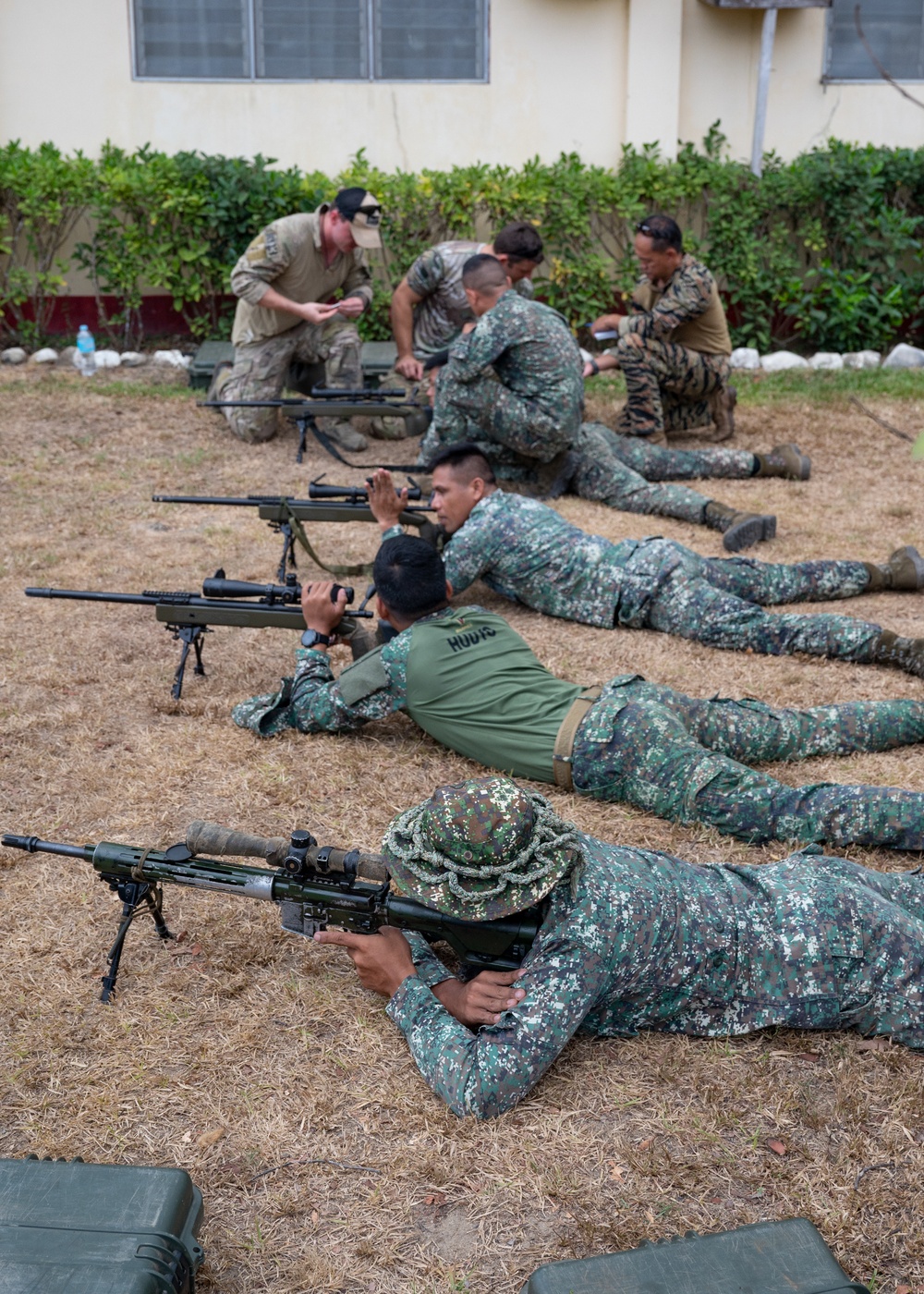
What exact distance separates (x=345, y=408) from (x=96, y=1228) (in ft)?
23.1

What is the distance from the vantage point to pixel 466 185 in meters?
11.5

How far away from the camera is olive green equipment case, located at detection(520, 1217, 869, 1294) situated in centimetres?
249

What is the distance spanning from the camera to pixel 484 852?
3.13 metres

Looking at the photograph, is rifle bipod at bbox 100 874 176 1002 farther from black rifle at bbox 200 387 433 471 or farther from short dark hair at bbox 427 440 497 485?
black rifle at bbox 200 387 433 471

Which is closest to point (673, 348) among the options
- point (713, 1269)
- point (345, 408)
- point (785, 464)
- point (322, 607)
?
point (785, 464)

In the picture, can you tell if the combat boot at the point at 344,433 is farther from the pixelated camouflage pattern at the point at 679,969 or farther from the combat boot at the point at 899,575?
the pixelated camouflage pattern at the point at 679,969

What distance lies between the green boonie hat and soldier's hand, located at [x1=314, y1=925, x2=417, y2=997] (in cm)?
39

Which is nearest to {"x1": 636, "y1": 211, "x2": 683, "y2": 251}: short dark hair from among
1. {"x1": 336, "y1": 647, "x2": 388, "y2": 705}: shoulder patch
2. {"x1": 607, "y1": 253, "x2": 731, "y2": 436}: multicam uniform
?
{"x1": 607, "y1": 253, "x2": 731, "y2": 436}: multicam uniform

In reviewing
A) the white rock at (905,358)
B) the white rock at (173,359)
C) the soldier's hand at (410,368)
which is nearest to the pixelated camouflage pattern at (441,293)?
the soldier's hand at (410,368)

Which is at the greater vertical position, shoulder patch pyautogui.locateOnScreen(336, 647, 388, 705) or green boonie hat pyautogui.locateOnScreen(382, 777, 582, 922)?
green boonie hat pyautogui.locateOnScreen(382, 777, 582, 922)

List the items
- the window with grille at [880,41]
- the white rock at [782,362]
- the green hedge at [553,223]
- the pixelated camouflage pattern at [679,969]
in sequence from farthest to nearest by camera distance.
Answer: the window with grille at [880,41] → the white rock at [782,362] → the green hedge at [553,223] → the pixelated camouflage pattern at [679,969]

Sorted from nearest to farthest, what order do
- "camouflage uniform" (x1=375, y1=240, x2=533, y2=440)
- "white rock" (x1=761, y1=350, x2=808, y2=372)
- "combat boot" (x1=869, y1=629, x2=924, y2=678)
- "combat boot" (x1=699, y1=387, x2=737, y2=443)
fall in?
"combat boot" (x1=869, y1=629, x2=924, y2=678), "camouflage uniform" (x1=375, y1=240, x2=533, y2=440), "combat boot" (x1=699, y1=387, x2=737, y2=443), "white rock" (x1=761, y1=350, x2=808, y2=372)

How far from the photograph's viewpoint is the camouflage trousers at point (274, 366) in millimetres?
9680

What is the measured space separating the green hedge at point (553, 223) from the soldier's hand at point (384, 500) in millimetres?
5516
